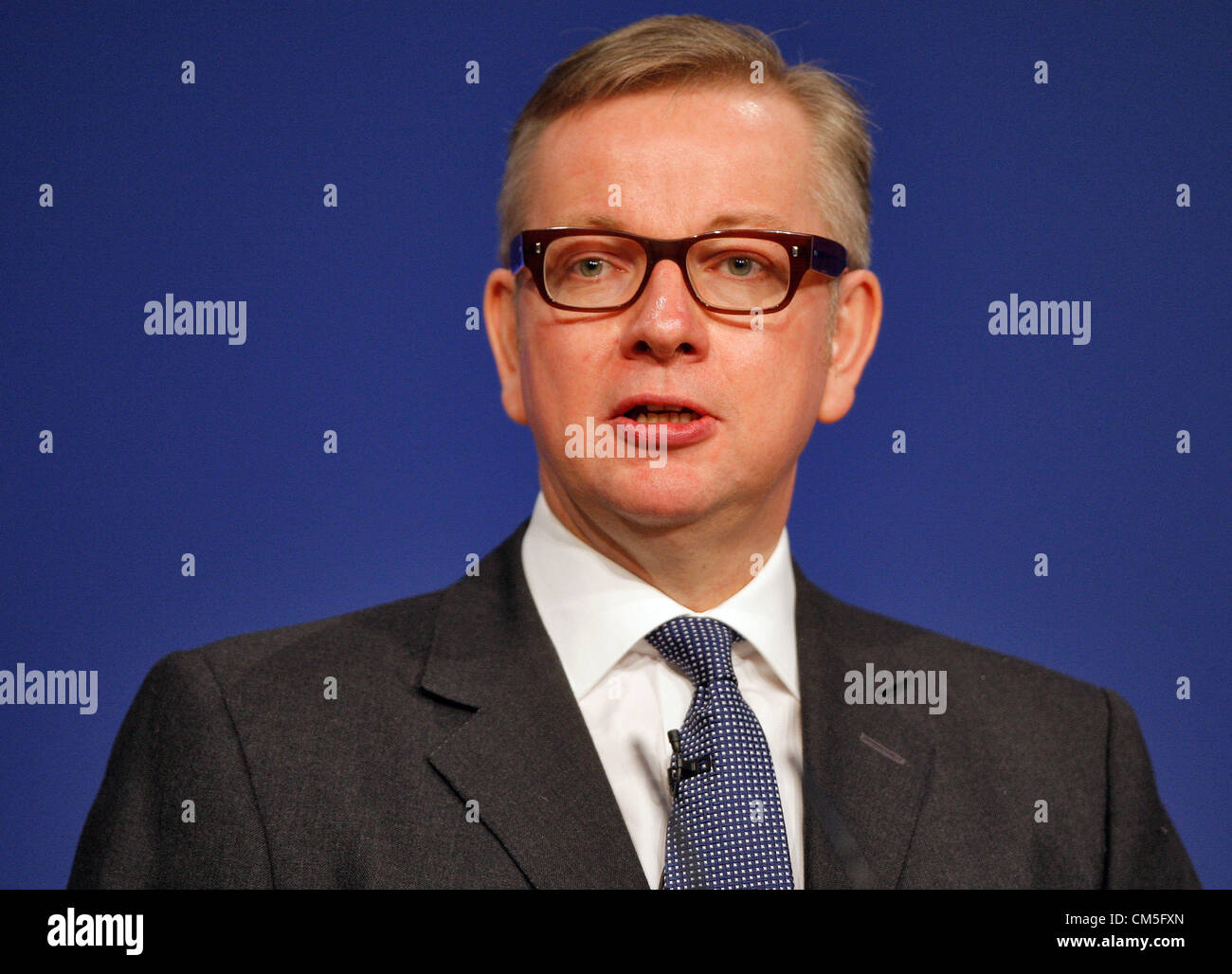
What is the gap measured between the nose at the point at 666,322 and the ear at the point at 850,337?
0.32 meters

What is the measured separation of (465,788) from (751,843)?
388 millimetres

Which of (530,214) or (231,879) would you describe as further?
(530,214)

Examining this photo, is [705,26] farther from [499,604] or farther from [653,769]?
[653,769]

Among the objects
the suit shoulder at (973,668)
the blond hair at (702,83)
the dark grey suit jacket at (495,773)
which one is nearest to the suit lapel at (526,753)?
the dark grey suit jacket at (495,773)

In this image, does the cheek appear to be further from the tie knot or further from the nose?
the tie knot

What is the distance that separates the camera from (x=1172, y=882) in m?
2.12

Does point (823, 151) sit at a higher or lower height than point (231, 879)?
higher

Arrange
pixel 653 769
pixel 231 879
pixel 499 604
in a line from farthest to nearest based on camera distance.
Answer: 1. pixel 499 604
2. pixel 653 769
3. pixel 231 879

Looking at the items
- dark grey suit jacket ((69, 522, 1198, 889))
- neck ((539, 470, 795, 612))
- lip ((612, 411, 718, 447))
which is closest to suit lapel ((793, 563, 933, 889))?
dark grey suit jacket ((69, 522, 1198, 889))

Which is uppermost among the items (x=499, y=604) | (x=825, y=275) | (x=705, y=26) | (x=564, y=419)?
(x=705, y=26)

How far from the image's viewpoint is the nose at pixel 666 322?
1899 millimetres

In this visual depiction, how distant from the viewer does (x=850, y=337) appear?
7.27ft

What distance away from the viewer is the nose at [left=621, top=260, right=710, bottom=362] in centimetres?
190
